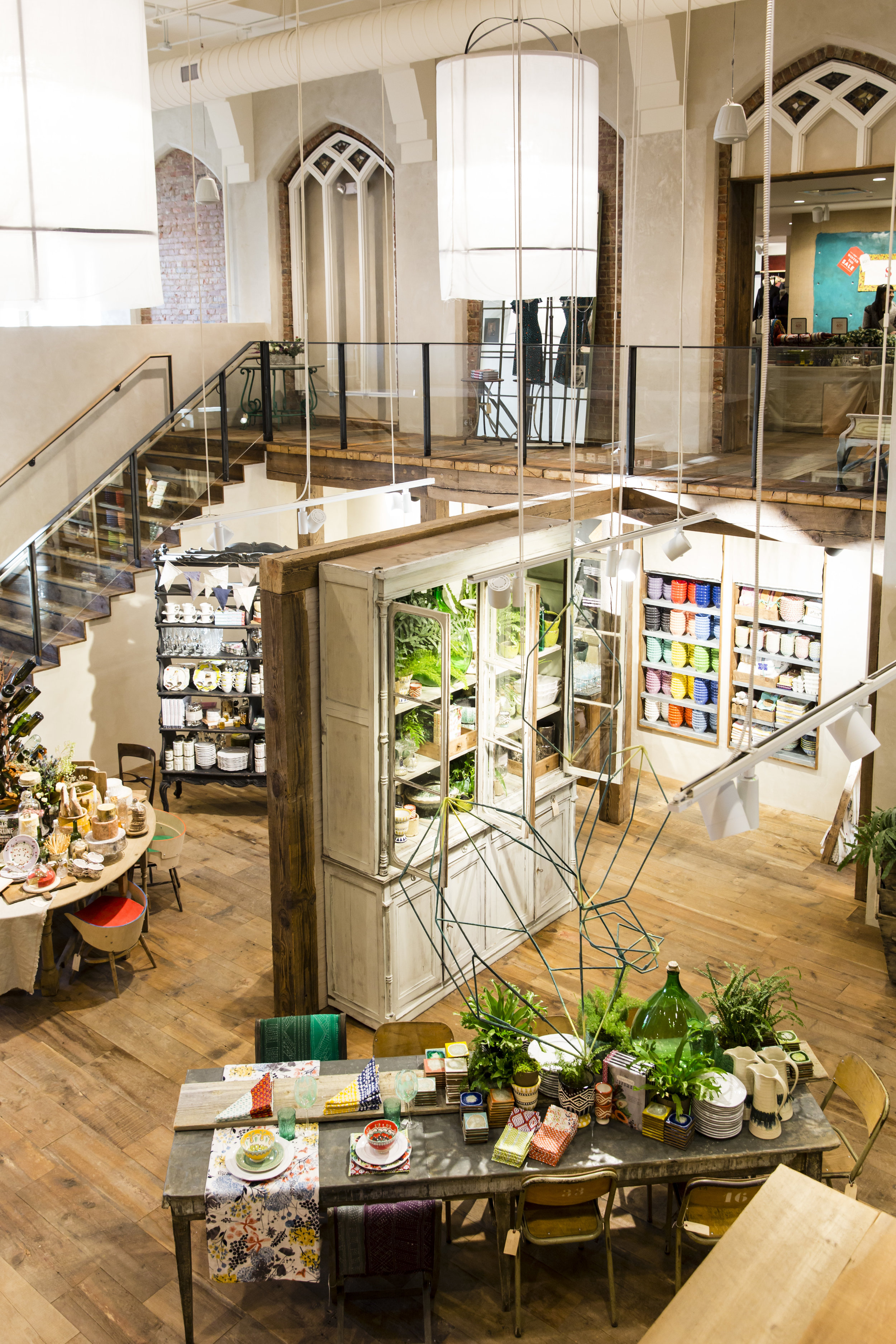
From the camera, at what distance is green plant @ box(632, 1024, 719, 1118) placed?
14.6 ft

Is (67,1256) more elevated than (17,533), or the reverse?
(17,533)

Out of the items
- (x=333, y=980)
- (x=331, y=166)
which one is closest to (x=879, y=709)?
(x=333, y=980)

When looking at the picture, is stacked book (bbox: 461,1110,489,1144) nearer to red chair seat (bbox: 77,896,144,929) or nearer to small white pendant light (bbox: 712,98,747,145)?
red chair seat (bbox: 77,896,144,929)

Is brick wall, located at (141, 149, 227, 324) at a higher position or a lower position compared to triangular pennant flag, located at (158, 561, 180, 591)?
higher

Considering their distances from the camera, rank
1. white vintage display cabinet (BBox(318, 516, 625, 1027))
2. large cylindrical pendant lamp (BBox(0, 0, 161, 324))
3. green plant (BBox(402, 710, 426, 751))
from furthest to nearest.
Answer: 1. green plant (BBox(402, 710, 426, 751))
2. white vintage display cabinet (BBox(318, 516, 625, 1027))
3. large cylindrical pendant lamp (BBox(0, 0, 161, 324))

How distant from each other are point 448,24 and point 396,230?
352 cm

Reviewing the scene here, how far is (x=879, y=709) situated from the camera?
741cm

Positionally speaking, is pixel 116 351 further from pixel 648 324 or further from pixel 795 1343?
pixel 795 1343

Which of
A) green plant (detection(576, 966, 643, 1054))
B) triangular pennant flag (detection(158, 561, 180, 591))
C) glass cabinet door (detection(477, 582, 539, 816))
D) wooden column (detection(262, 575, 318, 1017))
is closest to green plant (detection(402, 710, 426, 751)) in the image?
glass cabinet door (detection(477, 582, 539, 816))

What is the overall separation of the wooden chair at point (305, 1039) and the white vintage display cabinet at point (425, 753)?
33.4 inches

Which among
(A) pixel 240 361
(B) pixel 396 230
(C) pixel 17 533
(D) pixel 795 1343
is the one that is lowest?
(D) pixel 795 1343

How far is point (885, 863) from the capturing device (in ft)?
23.3

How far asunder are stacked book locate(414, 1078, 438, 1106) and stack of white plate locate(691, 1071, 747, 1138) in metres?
1.04

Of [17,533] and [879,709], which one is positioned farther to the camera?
[17,533]
